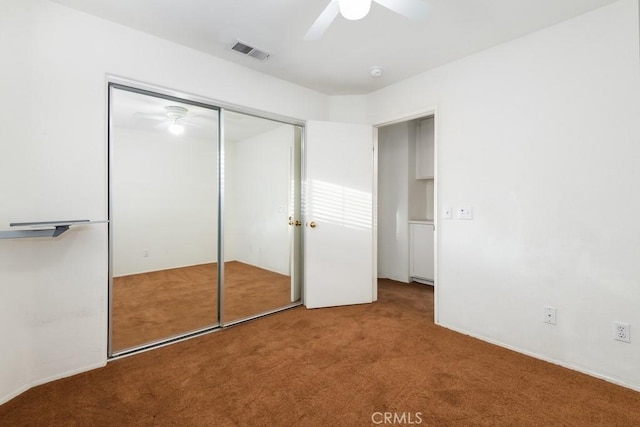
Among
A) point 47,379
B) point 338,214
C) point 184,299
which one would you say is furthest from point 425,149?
point 47,379

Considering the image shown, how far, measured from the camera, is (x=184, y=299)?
119 inches

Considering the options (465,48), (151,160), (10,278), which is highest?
(465,48)

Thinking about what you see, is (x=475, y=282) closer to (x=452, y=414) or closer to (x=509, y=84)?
(x=452, y=414)

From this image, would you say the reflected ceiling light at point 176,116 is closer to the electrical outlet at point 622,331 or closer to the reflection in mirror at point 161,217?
the reflection in mirror at point 161,217

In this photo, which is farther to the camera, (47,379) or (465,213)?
(465,213)

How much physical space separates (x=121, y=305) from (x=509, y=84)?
364 cm

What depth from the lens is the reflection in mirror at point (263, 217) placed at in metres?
3.08

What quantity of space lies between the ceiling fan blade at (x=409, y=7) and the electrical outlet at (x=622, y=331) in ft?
7.50

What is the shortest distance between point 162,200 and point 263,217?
1040 mm

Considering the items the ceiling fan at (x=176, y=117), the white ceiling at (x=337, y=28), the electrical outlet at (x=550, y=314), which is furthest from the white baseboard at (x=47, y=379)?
the electrical outlet at (x=550, y=314)

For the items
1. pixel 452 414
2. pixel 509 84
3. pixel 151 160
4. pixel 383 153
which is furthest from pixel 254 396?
pixel 383 153

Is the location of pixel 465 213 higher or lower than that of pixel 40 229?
higher

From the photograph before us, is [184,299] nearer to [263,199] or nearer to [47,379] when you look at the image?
[47,379]

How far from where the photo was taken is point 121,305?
7.82ft
